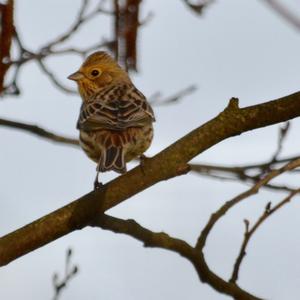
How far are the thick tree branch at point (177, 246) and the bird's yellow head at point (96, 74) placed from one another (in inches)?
171

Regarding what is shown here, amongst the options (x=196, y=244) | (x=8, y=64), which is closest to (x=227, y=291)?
(x=196, y=244)

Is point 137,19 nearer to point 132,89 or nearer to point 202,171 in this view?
point 202,171

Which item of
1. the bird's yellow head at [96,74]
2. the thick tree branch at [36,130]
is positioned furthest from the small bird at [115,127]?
the bird's yellow head at [96,74]

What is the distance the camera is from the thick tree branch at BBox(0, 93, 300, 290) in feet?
18.5

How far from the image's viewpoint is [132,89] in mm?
9195

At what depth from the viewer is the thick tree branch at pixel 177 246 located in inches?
192

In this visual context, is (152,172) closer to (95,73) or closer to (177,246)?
(177,246)

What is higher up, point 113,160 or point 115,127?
point 115,127

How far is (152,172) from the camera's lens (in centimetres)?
592

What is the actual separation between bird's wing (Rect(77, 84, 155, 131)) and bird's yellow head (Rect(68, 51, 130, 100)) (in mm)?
803

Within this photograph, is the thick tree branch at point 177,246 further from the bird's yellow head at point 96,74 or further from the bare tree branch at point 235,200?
the bird's yellow head at point 96,74

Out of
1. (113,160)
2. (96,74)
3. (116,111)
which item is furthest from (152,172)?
(96,74)

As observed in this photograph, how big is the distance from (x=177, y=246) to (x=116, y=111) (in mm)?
2908

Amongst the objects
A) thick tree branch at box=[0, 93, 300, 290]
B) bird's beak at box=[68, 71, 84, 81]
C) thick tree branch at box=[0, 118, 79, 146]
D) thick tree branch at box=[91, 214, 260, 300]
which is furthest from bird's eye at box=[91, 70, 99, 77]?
thick tree branch at box=[91, 214, 260, 300]
